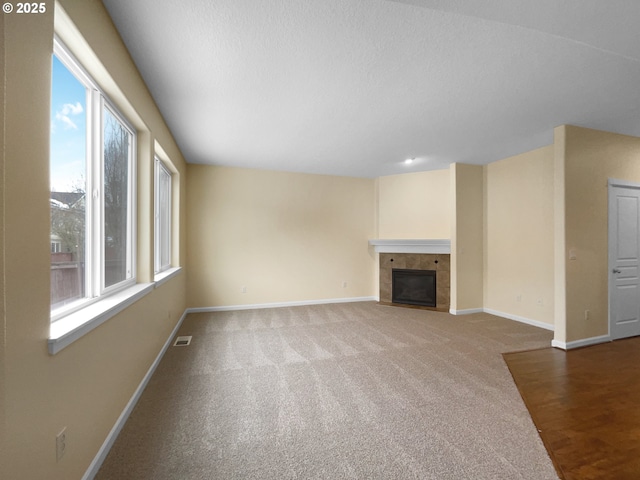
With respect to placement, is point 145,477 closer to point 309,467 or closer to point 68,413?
point 68,413

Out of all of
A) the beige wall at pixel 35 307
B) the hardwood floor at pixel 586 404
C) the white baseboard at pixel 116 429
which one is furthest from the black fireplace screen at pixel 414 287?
the beige wall at pixel 35 307

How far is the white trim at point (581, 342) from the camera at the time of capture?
3363mm

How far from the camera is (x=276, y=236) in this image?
5.45 metres

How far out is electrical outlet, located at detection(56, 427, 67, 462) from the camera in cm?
119

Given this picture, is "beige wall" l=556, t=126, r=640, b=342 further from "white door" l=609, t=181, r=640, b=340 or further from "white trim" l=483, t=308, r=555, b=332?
"white trim" l=483, t=308, r=555, b=332

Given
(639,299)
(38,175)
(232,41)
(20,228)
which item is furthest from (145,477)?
(639,299)

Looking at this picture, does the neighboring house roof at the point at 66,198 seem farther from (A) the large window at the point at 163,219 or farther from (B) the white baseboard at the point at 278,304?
(B) the white baseboard at the point at 278,304

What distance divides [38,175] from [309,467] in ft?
6.19

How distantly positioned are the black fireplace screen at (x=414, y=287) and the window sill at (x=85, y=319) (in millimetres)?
4635

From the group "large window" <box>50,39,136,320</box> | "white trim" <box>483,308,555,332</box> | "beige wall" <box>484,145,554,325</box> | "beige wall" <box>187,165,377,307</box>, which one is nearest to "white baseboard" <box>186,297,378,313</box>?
"beige wall" <box>187,165,377,307</box>

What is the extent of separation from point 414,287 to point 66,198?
528cm

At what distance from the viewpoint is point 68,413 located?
1.28 meters

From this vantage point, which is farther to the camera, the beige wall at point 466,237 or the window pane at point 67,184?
the beige wall at point 466,237

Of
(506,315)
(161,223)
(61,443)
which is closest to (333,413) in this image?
(61,443)
